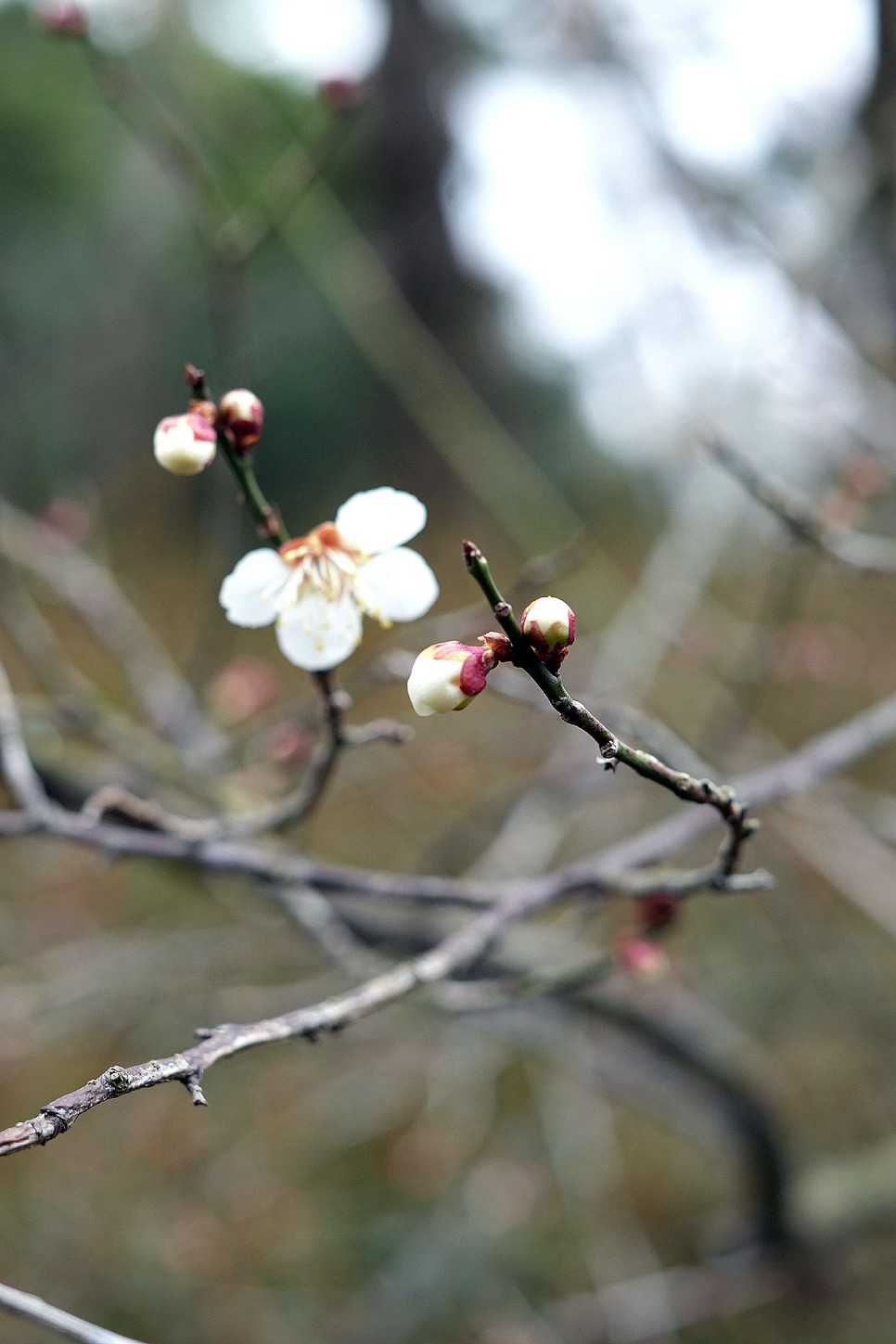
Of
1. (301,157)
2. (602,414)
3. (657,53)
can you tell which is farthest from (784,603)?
(602,414)

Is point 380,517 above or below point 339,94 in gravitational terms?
below

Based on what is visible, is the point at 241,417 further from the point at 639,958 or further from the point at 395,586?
the point at 639,958

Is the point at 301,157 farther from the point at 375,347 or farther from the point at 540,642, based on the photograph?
the point at 540,642

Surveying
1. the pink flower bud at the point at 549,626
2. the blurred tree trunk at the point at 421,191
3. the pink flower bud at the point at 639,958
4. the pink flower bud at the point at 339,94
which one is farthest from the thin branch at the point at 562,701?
the blurred tree trunk at the point at 421,191

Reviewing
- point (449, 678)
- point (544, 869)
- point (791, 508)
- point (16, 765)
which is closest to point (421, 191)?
point (544, 869)

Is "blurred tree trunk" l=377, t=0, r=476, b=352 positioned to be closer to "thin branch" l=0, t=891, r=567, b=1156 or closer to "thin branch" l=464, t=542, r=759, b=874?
"thin branch" l=0, t=891, r=567, b=1156

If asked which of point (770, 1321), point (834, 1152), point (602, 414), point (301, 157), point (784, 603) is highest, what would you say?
point (602, 414)

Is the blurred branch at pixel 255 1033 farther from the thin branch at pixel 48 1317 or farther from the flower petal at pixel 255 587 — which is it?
the flower petal at pixel 255 587
